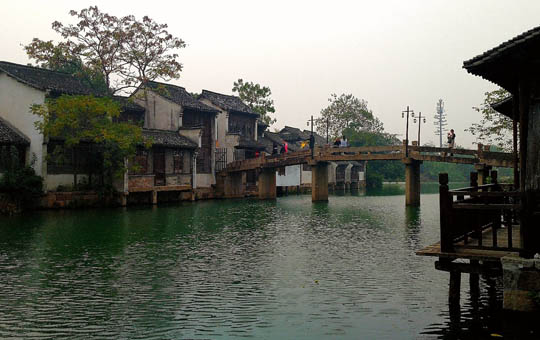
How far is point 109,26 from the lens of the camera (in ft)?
140

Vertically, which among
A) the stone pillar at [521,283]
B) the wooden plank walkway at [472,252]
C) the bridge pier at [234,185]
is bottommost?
the stone pillar at [521,283]

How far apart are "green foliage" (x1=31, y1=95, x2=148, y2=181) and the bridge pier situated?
12.2 m

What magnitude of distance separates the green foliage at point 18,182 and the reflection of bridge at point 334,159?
1807cm

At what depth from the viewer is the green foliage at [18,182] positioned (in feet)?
99.6

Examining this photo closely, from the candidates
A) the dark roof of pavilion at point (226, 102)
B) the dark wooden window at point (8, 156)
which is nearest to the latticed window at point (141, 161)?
the dark wooden window at point (8, 156)

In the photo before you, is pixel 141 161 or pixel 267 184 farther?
pixel 267 184

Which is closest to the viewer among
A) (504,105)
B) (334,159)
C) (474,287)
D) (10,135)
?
(474,287)

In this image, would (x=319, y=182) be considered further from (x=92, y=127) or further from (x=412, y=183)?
(x=92, y=127)

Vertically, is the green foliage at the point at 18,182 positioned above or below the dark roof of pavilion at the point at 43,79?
below

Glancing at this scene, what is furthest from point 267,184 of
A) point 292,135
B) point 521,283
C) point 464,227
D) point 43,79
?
point 521,283

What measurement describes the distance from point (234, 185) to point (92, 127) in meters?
16.3

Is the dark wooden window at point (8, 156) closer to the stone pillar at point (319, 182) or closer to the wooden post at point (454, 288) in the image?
the stone pillar at point (319, 182)

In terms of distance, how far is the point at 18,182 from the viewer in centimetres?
3067

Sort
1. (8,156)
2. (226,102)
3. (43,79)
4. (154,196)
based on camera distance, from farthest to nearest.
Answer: (226,102)
(154,196)
(43,79)
(8,156)
